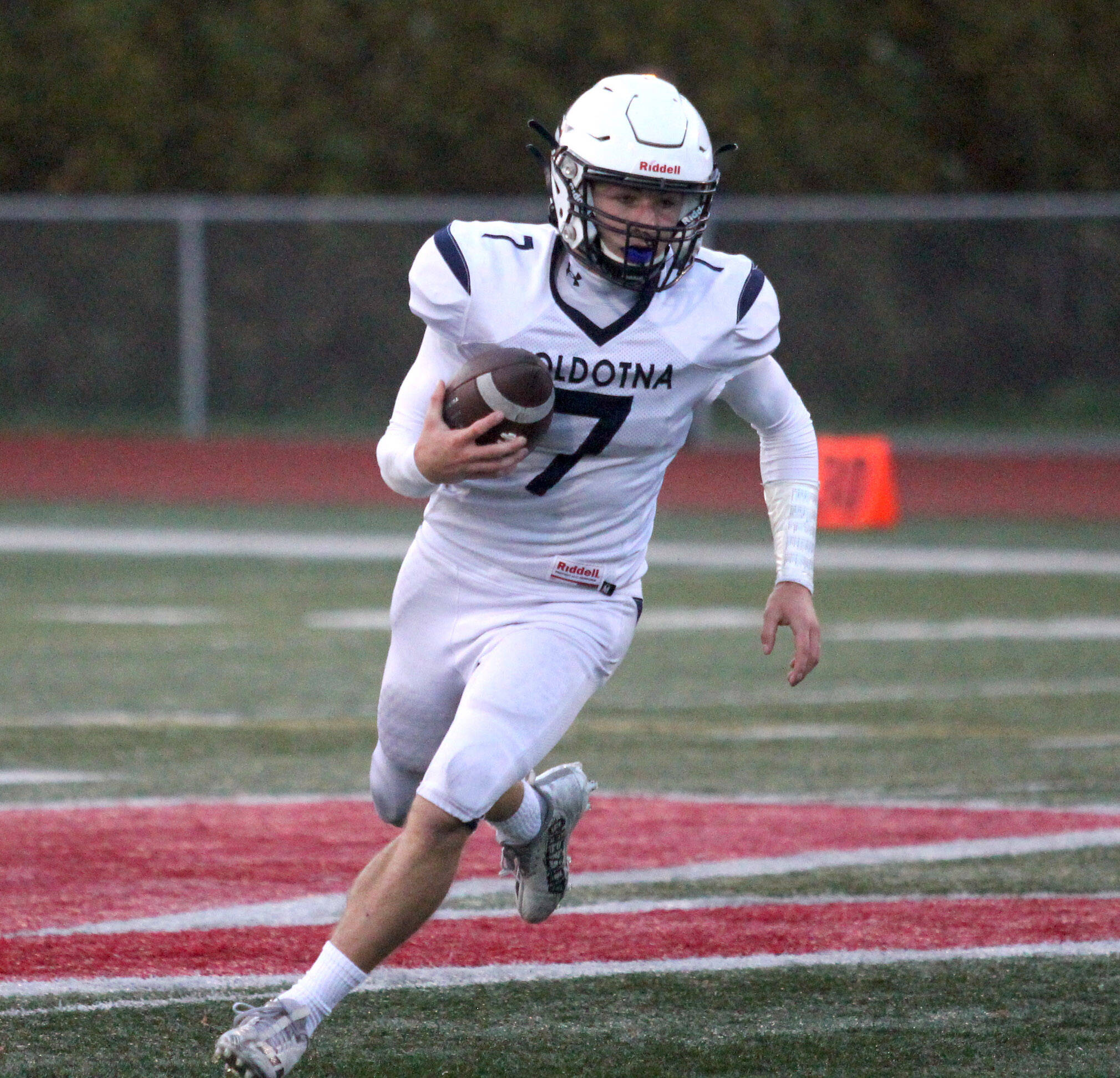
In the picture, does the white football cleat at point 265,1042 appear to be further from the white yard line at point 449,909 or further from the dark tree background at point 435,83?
the dark tree background at point 435,83

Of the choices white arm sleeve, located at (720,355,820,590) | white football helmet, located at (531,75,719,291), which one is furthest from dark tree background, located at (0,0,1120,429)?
white football helmet, located at (531,75,719,291)

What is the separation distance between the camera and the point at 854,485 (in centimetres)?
1464

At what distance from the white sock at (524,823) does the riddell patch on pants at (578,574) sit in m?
0.41

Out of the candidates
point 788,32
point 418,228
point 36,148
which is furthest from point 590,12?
point 36,148

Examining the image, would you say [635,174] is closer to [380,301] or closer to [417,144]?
[380,301]

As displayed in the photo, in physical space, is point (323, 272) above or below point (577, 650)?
below

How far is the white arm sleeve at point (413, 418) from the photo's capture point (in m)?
4.05

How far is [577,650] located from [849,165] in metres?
18.4

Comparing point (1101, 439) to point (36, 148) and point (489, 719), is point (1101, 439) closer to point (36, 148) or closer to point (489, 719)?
point (36, 148)

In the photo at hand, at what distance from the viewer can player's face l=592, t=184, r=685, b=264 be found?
13.8 feet

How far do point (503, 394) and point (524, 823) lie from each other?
2.98 feet

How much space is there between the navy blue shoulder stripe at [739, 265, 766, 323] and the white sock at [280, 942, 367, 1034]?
1.45 meters

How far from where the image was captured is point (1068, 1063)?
3777mm

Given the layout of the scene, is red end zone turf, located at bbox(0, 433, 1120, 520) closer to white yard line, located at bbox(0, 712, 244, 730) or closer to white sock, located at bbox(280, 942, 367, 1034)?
white yard line, located at bbox(0, 712, 244, 730)
